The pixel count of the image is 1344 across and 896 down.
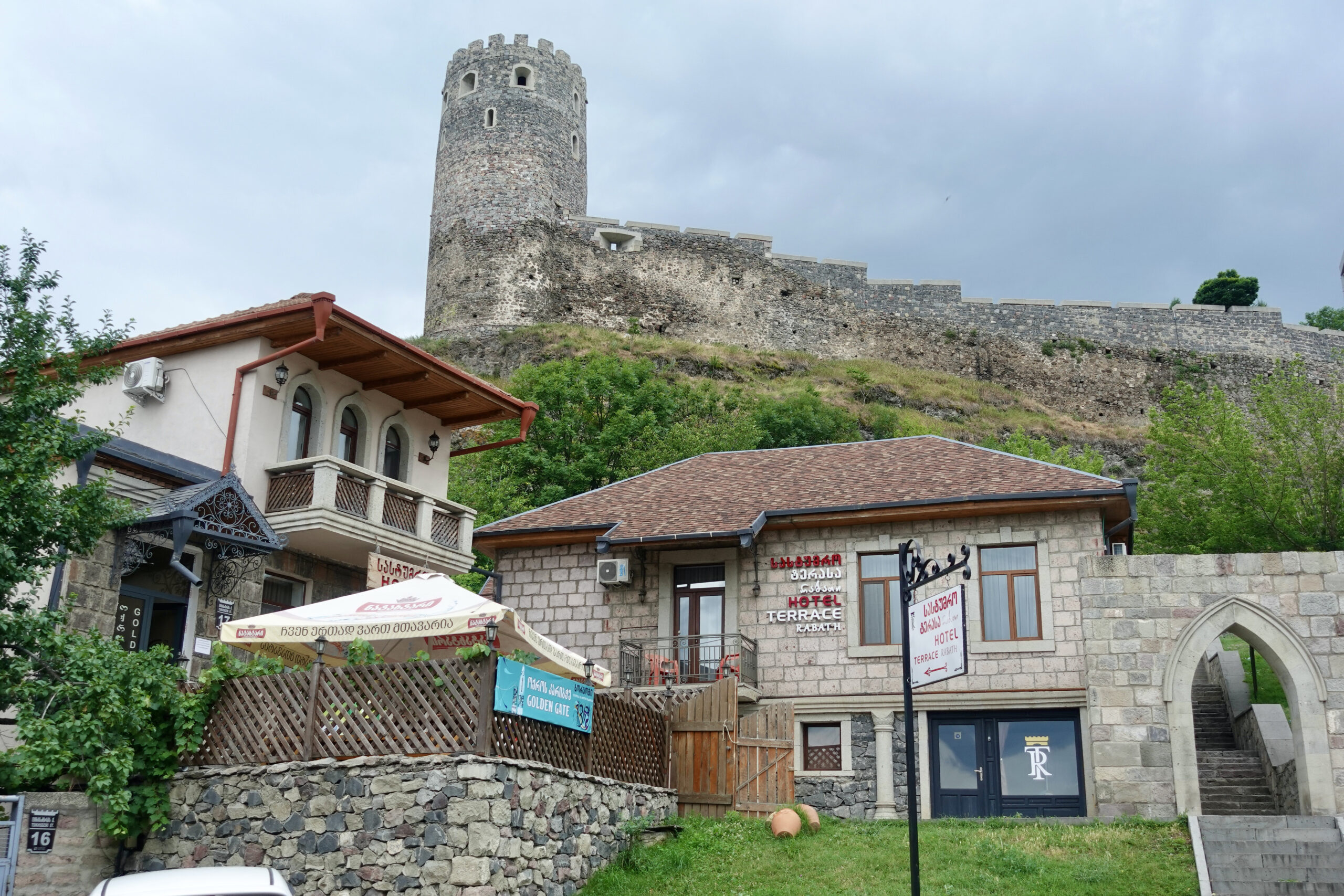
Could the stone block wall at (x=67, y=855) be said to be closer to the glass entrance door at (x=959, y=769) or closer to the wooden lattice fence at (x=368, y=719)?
the wooden lattice fence at (x=368, y=719)

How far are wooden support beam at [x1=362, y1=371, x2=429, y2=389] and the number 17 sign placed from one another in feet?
38.8

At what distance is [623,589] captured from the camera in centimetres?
2059

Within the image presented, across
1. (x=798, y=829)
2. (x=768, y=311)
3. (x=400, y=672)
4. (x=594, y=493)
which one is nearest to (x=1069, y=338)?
(x=768, y=311)

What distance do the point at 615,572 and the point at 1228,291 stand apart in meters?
55.0

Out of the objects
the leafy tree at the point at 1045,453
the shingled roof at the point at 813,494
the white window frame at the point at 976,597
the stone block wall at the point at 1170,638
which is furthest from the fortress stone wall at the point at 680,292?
the stone block wall at the point at 1170,638

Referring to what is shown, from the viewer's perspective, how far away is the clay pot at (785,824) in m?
14.5

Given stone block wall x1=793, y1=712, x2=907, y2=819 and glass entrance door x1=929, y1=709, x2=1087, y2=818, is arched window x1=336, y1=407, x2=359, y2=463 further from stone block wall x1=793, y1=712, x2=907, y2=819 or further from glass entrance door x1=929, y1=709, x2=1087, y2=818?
glass entrance door x1=929, y1=709, x2=1087, y2=818

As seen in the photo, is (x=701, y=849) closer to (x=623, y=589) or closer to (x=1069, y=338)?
(x=623, y=589)

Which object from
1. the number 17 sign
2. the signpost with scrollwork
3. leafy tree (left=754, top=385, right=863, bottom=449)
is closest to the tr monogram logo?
the signpost with scrollwork

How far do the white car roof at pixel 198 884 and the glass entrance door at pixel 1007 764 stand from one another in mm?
11120

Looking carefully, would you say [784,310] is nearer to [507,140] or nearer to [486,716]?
[507,140]

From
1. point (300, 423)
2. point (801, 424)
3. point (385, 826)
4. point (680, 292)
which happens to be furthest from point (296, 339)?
point (680, 292)

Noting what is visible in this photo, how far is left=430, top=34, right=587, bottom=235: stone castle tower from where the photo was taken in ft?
176

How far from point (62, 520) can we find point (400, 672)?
11.5ft
